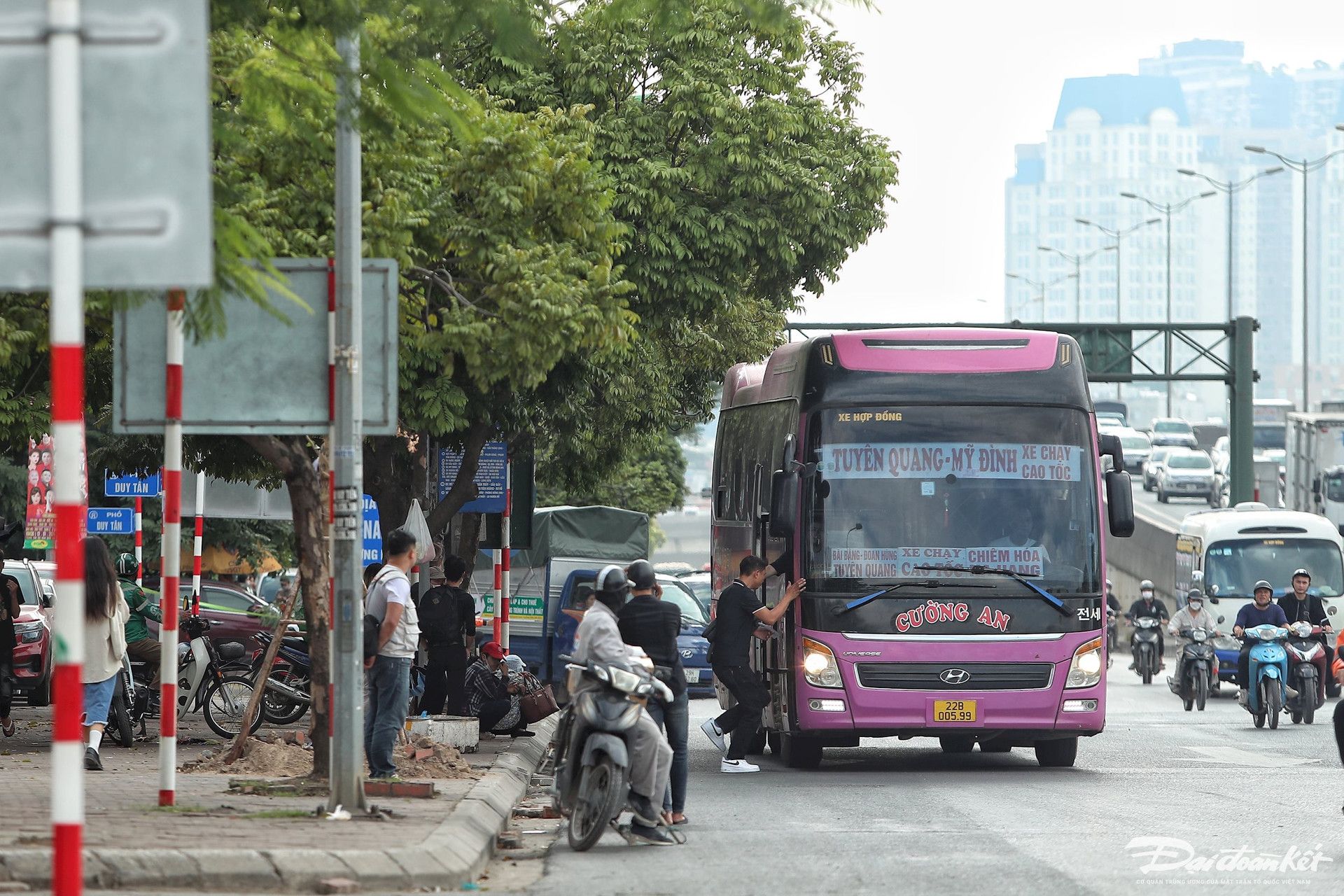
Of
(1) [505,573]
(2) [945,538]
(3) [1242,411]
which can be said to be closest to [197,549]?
(1) [505,573]

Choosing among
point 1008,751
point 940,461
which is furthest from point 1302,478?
point 940,461

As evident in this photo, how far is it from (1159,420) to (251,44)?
7281 centimetres

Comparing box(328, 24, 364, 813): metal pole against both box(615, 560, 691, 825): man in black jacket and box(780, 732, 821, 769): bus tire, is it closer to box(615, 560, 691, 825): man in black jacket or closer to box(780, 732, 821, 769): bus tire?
box(615, 560, 691, 825): man in black jacket

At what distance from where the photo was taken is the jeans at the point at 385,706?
39.6ft

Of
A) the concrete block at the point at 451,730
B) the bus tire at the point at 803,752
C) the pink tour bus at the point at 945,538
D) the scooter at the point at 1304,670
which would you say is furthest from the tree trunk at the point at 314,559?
the scooter at the point at 1304,670

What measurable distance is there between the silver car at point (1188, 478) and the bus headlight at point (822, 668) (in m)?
50.8

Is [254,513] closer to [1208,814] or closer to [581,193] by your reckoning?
[581,193]

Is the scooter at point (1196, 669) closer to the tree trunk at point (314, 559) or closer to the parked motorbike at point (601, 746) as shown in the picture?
the tree trunk at point (314, 559)

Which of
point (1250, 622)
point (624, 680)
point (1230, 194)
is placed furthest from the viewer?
point (1230, 194)

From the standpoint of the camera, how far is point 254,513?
24.2m

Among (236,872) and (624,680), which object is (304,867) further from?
(624,680)

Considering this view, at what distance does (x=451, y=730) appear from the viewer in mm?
15336

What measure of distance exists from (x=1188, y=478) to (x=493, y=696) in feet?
164

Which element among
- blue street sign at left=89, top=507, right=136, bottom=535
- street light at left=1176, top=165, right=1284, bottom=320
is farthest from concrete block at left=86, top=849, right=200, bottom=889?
street light at left=1176, top=165, right=1284, bottom=320
